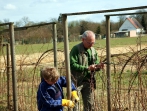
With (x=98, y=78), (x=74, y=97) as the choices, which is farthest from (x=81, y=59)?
(x=98, y=78)

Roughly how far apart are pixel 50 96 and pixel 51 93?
0.13ft

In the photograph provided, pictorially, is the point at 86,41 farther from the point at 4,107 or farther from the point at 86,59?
the point at 4,107

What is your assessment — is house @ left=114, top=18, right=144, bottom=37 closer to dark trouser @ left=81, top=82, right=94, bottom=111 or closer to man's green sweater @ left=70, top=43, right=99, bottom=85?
man's green sweater @ left=70, top=43, right=99, bottom=85

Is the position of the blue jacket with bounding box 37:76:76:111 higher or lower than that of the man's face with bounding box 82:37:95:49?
lower

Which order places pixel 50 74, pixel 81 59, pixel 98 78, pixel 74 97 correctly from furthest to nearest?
1. pixel 98 78
2. pixel 81 59
3. pixel 74 97
4. pixel 50 74

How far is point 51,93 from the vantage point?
315 centimetres

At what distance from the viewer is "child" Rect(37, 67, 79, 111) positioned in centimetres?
302

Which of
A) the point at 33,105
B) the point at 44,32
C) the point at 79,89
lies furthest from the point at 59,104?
the point at 44,32

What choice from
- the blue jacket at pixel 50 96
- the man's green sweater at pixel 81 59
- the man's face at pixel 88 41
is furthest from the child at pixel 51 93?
the man's face at pixel 88 41

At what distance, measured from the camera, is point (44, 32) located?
5.65m

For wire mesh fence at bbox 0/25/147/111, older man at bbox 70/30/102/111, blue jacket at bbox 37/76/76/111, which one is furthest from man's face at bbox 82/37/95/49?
blue jacket at bbox 37/76/76/111

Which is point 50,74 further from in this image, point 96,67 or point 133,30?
point 133,30

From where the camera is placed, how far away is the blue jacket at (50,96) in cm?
307

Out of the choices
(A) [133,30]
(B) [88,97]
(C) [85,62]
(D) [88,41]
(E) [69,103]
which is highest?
(A) [133,30]
